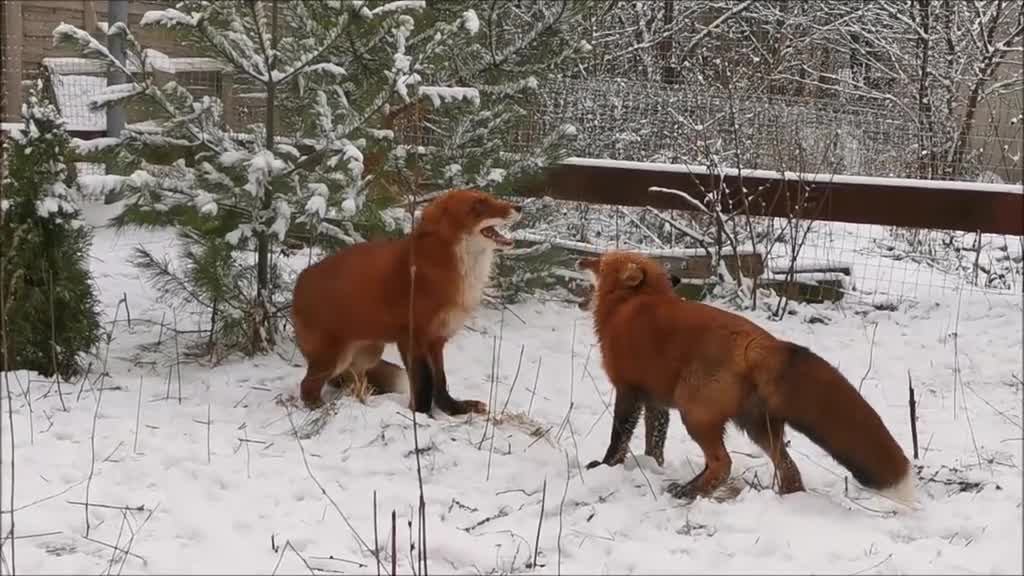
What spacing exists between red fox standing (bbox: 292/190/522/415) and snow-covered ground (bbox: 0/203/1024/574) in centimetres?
21

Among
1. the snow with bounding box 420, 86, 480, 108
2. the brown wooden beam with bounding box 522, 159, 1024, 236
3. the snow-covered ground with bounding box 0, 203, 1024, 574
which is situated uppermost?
the snow with bounding box 420, 86, 480, 108

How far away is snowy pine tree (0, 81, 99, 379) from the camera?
16.1 feet

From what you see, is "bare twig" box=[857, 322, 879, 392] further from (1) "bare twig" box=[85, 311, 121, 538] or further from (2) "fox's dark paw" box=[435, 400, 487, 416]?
(1) "bare twig" box=[85, 311, 121, 538]

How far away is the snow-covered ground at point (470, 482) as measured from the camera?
303cm

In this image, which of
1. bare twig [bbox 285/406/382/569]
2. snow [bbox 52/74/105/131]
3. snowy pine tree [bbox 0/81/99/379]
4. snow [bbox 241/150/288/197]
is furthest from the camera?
snow [bbox 52/74/105/131]

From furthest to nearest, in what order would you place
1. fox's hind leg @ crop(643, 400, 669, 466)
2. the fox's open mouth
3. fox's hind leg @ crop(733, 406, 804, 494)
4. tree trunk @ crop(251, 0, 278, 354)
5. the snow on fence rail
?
the snow on fence rail, tree trunk @ crop(251, 0, 278, 354), the fox's open mouth, fox's hind leg @ crop(643, 400, 669, 466), fox's hind leg @ crop(733, 406, 804, 494)

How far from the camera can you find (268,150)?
5395mm

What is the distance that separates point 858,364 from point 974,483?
2166mm

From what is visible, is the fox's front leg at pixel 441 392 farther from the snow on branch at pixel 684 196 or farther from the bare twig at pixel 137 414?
the snow on branch at pixel 684 196

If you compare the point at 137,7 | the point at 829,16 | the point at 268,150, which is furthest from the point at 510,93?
the point at 829,16

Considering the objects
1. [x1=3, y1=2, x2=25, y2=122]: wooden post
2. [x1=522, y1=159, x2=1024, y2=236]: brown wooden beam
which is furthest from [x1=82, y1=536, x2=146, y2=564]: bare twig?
[x1=3, y1=2, x2=25, y2=122]: wooden post

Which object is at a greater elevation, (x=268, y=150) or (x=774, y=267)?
(x=268, y=150)

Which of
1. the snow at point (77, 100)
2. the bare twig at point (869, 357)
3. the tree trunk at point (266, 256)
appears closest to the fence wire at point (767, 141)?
the snow at point (77, 100)

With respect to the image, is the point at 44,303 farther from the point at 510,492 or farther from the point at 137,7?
the point at 137,7
